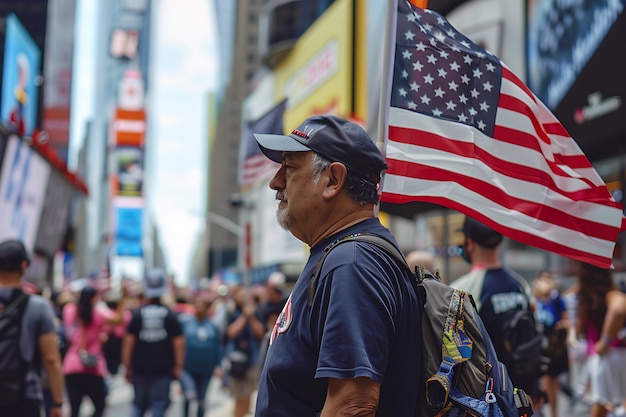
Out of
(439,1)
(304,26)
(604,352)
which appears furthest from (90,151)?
(604,352)

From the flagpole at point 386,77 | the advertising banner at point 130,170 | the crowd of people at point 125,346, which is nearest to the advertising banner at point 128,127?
the advertising banner at point 130,170

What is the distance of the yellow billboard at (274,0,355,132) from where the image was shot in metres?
40.1

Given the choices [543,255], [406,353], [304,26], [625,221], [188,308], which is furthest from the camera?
[304,26]

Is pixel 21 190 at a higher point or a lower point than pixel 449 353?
higher

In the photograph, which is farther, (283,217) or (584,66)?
(584,66)

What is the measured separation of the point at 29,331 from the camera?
213 inches

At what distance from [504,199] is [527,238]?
0.21 meters

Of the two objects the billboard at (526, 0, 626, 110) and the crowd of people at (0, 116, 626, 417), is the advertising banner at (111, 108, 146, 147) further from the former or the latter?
the crowd of people at (0, 116, 626, 417)

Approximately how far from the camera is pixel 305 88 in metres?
47.3

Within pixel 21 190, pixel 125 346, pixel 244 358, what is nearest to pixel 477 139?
pixel 125 346

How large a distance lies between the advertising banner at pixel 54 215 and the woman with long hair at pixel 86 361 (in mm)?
11759

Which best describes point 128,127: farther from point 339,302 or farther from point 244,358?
point 339,302

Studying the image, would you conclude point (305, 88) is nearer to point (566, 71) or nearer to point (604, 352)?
point (566, 71)

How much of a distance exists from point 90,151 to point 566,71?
17631cm
